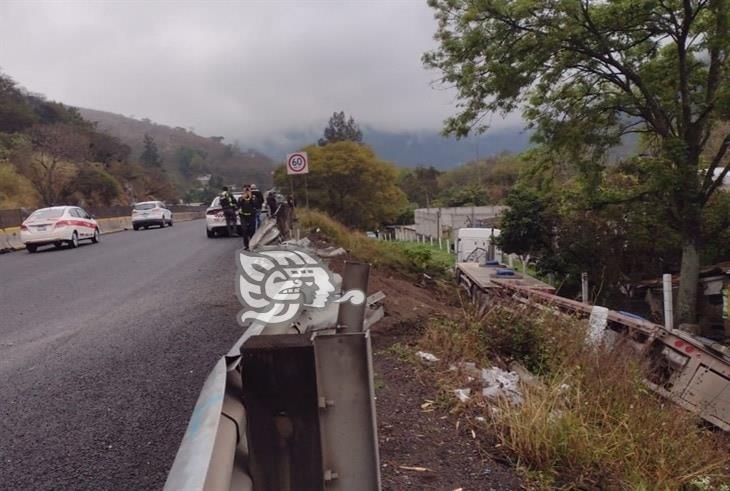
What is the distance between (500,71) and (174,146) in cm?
16632

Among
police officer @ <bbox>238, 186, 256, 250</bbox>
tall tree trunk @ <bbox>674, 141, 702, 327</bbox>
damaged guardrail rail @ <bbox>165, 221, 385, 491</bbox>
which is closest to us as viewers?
damaged guardrail rail @ <bbox>165, 221, 385, 491</bbox>

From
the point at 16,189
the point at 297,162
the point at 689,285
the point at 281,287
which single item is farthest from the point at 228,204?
the point at 16,189

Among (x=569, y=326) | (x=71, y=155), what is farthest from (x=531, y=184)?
(x=71, y=155)

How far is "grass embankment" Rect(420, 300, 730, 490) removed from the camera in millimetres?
3373

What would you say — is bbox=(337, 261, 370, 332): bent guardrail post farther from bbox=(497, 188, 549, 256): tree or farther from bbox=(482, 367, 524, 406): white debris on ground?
bbox=(497, 188, 549, 256): tree

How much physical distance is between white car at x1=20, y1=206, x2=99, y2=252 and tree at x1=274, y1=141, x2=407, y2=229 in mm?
28746

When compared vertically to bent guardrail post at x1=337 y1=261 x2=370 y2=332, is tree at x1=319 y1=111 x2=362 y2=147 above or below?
above

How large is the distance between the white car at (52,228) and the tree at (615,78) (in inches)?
545

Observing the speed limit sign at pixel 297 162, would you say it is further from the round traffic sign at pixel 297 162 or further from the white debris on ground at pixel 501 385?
the white debris on ground at pixel 501 385

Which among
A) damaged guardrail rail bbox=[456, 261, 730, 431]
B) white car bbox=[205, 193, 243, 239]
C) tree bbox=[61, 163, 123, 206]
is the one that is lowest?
damaged guardrail rail bbox=[456, 261, 730, 431]

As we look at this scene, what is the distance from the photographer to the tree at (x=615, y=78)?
49.5 feet

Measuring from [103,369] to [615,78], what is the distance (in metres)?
17.7

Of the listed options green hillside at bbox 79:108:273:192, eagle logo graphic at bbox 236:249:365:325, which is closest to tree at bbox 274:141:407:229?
eagle logo graphic at bbox 236:249:365:325

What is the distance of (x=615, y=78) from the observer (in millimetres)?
17062
